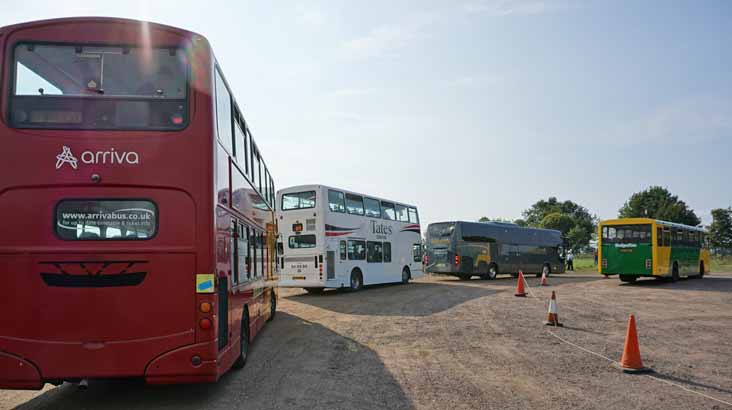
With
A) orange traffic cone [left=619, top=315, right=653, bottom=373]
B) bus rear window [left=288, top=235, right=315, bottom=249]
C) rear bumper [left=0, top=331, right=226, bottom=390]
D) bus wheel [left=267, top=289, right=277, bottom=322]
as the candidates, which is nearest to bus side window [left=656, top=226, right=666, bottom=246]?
bus rear window [left=288, top=235, right=315, bottom=249]

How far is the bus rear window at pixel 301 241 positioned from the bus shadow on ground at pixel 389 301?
6.26 feet

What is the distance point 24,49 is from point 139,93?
1274 mm

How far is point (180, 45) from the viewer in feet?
20.1

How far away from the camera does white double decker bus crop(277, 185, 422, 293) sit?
20203 millimetres

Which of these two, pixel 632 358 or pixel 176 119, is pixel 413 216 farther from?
pixel 176 119

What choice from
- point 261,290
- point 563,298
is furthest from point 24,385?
point 563,298

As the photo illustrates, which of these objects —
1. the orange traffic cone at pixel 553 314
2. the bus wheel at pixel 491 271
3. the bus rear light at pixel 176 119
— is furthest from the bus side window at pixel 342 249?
the bus rear light at pixel 176 119

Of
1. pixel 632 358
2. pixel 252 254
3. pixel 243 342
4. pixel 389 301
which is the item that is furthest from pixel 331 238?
pixel 632 358

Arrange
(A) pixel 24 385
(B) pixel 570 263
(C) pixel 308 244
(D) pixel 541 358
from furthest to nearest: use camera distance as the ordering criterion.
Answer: (B) pixel 570 263 → (C) pixel 308 244 → (D) pixel 541 358 → (A) pixel 24 385

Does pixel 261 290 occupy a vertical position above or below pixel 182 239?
below

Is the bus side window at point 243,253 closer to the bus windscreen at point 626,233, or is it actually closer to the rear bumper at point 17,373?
the rear bumper at point 17,373

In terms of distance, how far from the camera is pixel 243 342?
8305 millimetres

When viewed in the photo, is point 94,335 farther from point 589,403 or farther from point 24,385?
point 589,403

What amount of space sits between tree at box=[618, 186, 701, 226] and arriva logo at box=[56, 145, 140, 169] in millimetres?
85643
